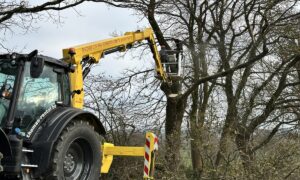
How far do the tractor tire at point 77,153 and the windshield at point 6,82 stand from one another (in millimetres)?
805

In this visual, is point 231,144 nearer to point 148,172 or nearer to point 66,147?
point 148,172

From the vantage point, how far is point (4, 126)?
6.34 m

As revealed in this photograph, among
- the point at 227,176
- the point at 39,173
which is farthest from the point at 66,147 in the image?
the point at 227,176

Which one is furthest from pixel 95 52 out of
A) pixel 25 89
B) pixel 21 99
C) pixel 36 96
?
pixel 21 99

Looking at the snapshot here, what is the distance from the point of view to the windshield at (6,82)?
21.3ft

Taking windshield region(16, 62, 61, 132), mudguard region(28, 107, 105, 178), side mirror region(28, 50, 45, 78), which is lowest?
mudguard region(28, 107, 105, 178)

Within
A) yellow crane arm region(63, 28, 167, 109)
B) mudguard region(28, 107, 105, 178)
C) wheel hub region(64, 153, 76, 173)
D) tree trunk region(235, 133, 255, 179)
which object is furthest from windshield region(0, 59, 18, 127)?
tree trunk region(235, 133, 255, 179)

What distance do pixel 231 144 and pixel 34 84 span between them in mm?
6550

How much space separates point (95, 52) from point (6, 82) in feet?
9.70

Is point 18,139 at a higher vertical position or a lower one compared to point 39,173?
higher

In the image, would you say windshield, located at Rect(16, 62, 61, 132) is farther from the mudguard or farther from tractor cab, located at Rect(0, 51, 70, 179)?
the mudguard

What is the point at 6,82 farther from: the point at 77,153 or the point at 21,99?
the point at 77,153

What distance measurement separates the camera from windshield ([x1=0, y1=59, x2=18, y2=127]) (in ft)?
21.3

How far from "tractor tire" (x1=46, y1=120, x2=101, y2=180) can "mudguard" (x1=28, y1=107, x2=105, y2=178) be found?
0.32ft
